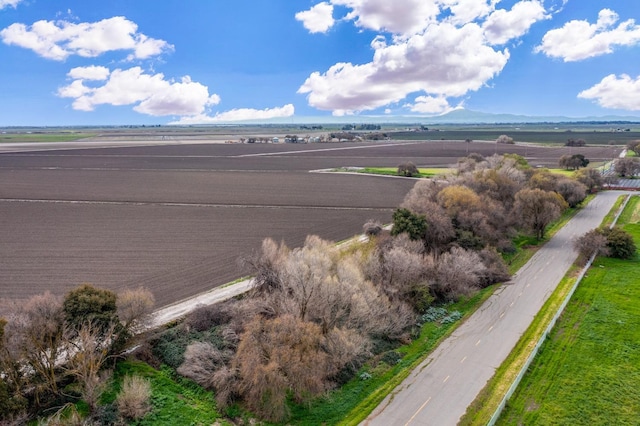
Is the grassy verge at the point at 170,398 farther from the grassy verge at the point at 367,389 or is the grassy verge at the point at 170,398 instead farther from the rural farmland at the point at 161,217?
the rural farmland at the point at 161,217

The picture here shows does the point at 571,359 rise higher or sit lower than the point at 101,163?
lower

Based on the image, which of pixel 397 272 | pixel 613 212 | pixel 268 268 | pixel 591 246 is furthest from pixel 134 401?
pixel 613 212

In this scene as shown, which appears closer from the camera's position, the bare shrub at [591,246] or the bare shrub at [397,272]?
the bare shrub at [397,272]

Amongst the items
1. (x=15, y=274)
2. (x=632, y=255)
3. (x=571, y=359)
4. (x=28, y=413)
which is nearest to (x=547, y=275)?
(x=632, y=255)

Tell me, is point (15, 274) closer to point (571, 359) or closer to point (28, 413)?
point (28, 413)

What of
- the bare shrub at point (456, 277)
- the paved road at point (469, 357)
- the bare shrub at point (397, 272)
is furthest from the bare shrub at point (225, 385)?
the bare shrub at point (456, 277)

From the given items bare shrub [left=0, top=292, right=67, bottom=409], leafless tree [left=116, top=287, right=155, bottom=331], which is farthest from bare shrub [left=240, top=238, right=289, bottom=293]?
bare shrub [left=0, top=292, right=67, bottom=409]

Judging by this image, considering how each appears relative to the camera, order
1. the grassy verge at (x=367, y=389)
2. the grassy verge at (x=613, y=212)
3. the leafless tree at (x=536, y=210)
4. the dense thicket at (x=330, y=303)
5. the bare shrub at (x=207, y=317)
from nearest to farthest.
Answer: the grassy verge at (x=367, y=389)
the dense thicket at (x=330, y=303)
the bare shrub at (x=207, y=317)
the leafless tree at (x=536, y=210)
the grassy verge at (x=613, y=212)
